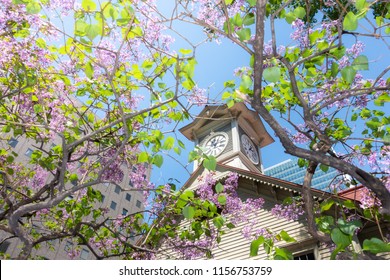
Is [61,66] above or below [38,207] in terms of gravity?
above

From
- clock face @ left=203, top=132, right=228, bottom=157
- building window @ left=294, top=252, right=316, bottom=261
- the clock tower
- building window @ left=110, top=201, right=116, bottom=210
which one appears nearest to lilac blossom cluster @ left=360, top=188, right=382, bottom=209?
building window @ left=294, top=252, right=316, bottom=261

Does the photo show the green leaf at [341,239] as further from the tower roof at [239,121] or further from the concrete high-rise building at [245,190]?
the tower roof at [239,121]

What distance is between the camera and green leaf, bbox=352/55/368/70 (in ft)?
9.34

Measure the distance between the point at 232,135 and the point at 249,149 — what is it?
2.08 meters

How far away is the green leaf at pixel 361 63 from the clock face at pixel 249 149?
1653cm

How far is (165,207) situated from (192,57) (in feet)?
16.3

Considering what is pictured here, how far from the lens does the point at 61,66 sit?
5.71 metres

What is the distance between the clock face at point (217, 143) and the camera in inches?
760

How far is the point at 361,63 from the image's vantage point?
9.41ft

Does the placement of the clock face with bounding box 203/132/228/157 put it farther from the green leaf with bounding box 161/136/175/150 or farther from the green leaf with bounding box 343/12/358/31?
the green leaf with bounding box 343/12/358/31

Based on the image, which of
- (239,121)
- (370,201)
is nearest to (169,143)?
(370,201)

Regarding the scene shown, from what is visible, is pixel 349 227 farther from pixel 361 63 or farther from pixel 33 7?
pixel 33 7
